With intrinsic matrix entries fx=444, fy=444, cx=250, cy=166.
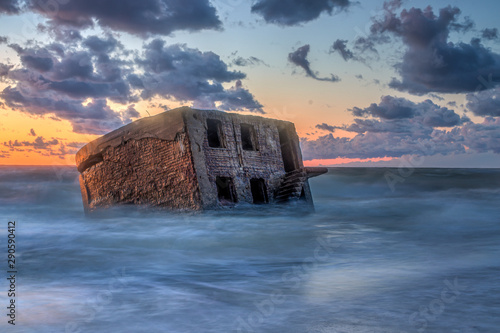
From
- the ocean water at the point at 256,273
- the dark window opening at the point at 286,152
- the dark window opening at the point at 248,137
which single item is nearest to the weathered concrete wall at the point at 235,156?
the dark window opening at the point at 248,137

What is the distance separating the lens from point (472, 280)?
203 inches

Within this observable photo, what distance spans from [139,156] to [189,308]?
355 inches

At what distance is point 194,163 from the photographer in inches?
453

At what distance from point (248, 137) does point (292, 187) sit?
2.15 meters

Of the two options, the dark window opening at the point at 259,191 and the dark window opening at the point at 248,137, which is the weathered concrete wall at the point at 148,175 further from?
the dark window opening at the point at 248,137

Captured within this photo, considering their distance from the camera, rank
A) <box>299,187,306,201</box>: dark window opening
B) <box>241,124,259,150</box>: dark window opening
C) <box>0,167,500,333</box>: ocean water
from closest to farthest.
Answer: <box>0,167,500,333</box>: ocean water, <box>241,124,259,150</box>: dark window opening, <box>299,187,306,201</box>: dark window opening

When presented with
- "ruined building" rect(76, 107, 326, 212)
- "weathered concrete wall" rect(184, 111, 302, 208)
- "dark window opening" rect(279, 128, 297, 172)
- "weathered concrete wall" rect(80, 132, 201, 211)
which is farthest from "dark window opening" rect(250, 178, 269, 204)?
"weathered concrete wall" rect(80, 132, 201, 211)

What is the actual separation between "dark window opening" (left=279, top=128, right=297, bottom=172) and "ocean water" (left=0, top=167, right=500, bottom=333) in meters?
2.09

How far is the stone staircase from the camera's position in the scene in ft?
46.5

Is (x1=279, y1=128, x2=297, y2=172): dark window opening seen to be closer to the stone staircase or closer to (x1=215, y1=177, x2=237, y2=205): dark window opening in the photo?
the stone staircase

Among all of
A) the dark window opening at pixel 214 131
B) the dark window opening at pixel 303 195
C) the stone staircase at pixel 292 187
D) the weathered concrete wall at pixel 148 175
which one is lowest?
the dark window opening at pixel 303 195

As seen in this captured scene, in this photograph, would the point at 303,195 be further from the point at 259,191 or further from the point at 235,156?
the point at 235,156

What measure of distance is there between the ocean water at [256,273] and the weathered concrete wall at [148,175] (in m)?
0.48

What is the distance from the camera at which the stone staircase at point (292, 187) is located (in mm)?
14180
